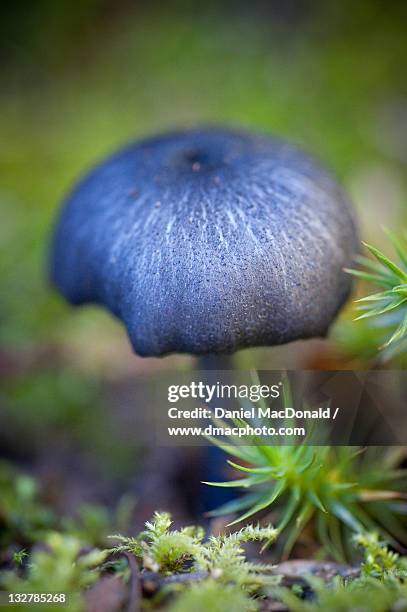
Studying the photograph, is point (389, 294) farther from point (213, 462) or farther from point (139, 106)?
point (139, 106)

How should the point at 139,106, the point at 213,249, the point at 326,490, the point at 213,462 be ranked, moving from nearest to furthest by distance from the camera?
the point at 213,249 → the point at 326,490 → the point at 213,462 → the point at 139,106

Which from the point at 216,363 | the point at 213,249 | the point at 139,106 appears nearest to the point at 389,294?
the point at 213,249

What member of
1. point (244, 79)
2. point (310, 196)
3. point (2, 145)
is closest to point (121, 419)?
point (310, 196)

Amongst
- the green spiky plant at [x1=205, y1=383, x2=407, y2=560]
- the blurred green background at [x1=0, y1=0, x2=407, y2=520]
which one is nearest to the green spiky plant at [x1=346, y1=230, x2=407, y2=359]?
the green spiky plant at [x1=205, y1=383, x2=407, y2=560]

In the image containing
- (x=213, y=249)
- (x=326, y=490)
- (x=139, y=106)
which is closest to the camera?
(x=213, y=249)

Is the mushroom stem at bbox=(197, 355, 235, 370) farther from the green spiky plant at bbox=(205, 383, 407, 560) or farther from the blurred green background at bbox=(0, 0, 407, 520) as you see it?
the blurred green background at bbox=(0, 0, 407, 520)

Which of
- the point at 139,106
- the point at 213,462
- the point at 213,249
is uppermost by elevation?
the point at 139,106
